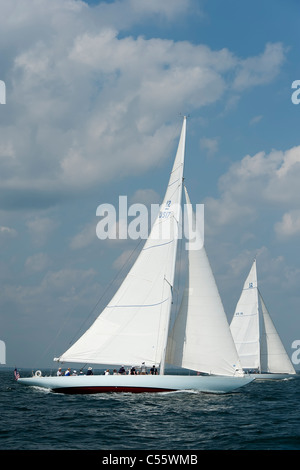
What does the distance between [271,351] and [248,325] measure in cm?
478

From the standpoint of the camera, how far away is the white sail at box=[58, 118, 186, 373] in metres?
33.9

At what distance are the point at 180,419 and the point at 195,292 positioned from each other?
11390 millimetres

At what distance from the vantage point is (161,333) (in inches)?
1331

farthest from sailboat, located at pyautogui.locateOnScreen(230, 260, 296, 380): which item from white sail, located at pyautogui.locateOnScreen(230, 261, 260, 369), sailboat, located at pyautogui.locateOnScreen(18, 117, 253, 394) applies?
sailboat, located at pyautogui.locateOnScreen(18, 117, 253, 394)

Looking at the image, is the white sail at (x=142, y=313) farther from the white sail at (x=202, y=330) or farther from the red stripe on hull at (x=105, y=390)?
the red stripe on hull at (x=105, y=390)

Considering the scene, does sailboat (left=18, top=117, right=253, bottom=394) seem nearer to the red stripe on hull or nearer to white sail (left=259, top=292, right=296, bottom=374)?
the red stripe on hull

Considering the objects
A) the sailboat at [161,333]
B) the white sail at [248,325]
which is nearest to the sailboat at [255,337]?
the white sail at [248,325]

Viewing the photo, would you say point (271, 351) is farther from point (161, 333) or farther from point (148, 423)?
point (148, 423)

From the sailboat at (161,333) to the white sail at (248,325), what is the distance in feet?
108

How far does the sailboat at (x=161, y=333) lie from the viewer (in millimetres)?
31922

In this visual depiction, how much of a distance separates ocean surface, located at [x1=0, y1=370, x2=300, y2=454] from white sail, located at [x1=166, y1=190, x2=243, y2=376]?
2.06m

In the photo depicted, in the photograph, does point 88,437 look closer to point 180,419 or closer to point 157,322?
point 180,419

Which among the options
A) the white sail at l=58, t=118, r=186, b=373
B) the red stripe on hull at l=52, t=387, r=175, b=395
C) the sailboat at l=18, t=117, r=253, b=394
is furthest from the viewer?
the white sail at l=58, t=118, r=186, b=373
